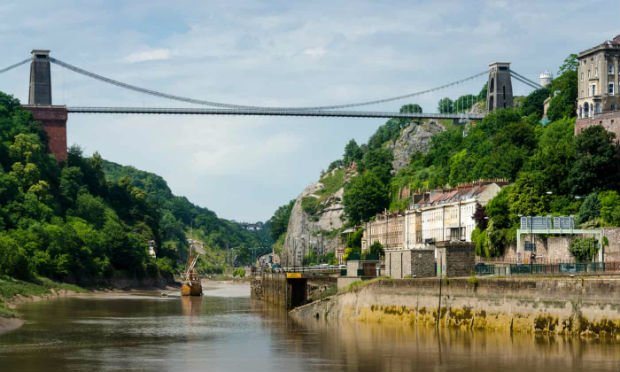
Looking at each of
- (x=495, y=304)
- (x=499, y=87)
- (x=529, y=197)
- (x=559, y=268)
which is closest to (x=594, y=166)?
(x=529, y=197)

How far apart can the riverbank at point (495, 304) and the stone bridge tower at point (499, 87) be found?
4535 inches

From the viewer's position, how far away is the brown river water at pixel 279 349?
1610 inches

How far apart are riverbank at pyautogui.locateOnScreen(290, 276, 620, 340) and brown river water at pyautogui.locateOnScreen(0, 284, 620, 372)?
0.73m

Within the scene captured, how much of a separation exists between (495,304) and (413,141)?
427 ft

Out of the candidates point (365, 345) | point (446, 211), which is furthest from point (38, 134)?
point (365, 345)

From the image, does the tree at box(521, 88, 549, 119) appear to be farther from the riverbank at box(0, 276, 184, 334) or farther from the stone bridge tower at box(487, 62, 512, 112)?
the riverbank at box(0, 276, 184, 334)

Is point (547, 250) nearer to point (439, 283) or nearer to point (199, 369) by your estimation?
point (439, 283)

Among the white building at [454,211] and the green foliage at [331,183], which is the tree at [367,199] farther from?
the green foliage at [331,183]

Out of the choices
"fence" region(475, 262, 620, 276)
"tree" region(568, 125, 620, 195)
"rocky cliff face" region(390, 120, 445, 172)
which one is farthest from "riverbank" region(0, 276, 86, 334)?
"rocky cliff face" region(390, 120, 445, 172)

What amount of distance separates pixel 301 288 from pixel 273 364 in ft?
103

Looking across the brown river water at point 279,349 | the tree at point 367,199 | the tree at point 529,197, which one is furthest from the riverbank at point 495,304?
the tree at point 367,199

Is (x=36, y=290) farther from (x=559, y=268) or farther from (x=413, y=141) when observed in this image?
(x=413, y=141)

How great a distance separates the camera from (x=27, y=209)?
12012 centimetres

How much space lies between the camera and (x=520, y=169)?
9581cm
